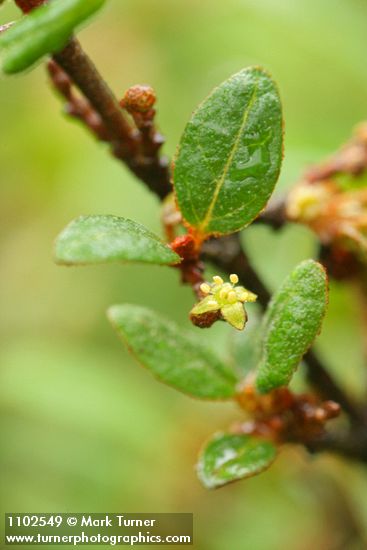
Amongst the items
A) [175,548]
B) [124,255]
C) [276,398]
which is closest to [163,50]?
[175,548]

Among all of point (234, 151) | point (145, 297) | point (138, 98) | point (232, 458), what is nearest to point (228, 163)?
point (234, 151)

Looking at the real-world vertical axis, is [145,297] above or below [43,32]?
above

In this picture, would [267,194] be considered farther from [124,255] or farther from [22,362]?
[22,362]

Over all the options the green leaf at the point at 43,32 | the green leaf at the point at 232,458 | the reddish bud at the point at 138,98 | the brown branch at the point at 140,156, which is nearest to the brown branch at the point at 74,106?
the brown branch at the point at 140,156

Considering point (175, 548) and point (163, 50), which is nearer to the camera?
point (175, 548)

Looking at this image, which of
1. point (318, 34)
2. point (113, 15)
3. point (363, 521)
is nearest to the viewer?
point (363, 521)

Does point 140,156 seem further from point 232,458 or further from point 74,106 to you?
point 232,458

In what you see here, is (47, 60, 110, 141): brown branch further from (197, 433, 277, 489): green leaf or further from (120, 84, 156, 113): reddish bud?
(197, 433, 277, 489): green leaf
